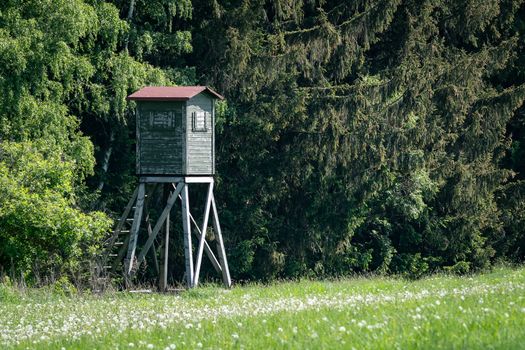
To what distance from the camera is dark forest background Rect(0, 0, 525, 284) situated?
3316cm

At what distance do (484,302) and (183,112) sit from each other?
14501mm

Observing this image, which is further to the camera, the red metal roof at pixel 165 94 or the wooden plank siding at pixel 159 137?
the wooden plank siding at pixel 159 137

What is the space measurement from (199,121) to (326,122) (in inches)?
304

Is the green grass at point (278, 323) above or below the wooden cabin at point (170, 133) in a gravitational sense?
below

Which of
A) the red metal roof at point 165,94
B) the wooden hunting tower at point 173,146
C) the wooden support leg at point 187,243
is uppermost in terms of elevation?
the red metal roof at point 165,94

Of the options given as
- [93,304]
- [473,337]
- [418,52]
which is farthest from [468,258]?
[473,337]

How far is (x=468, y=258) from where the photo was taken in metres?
38.2

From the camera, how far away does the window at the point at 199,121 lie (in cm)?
2706

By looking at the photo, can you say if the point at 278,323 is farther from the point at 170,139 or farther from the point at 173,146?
the point at 170,139

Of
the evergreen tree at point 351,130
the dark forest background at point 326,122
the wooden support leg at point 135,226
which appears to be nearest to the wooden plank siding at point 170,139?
the wooden support leg at point 135,226

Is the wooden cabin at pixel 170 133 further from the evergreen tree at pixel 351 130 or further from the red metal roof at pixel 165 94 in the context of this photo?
the evergreen tree at pixel 351 130

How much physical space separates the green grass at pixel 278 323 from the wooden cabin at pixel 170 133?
23.4ft

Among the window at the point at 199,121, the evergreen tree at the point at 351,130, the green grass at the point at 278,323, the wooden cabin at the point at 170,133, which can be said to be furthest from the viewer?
the evergreen tree at the point at 351,130

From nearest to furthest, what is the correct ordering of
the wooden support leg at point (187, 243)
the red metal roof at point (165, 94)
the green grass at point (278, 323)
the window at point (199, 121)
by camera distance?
the green grass at point (278, 323) → the red metal roof at point (165, 94) → the wooden support leg at point (187, 243) → the window at point (199, 121)
